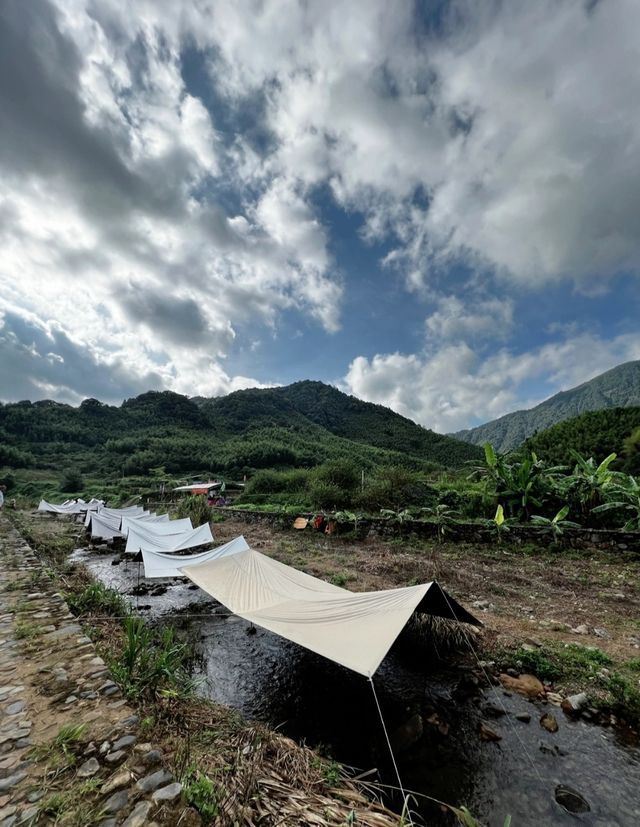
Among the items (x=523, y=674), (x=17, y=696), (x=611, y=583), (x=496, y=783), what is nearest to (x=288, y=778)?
(x=496, y=783)

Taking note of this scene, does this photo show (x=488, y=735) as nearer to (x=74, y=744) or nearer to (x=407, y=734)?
(x=407, y=734)

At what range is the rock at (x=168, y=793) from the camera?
2.08 m

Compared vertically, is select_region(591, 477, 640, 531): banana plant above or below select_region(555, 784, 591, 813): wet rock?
above

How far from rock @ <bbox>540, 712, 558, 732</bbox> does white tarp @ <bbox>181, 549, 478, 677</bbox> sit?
122cm

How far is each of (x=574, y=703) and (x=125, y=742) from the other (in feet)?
16.1

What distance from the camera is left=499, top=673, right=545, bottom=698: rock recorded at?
14.4 feet

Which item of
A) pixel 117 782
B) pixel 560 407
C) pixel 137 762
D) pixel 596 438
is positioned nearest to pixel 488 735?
pixel 137 762

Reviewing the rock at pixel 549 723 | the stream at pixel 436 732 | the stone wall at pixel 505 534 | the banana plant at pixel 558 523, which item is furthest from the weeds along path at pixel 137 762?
the stone wall at pixel 505 534

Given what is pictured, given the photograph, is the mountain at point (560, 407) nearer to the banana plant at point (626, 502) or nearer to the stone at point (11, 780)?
the banana plant at point (626, 502)

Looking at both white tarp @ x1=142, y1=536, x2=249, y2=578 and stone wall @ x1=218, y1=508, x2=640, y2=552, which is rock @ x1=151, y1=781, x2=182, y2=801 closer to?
white tarp @ x1=142, y1=536, x2=249, y2=578

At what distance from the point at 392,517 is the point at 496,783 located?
995 centimetres

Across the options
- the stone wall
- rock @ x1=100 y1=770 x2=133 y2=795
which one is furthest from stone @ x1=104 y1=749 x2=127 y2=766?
the stone wall

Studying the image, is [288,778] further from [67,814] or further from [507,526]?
[507,526]

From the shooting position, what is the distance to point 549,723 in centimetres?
388
